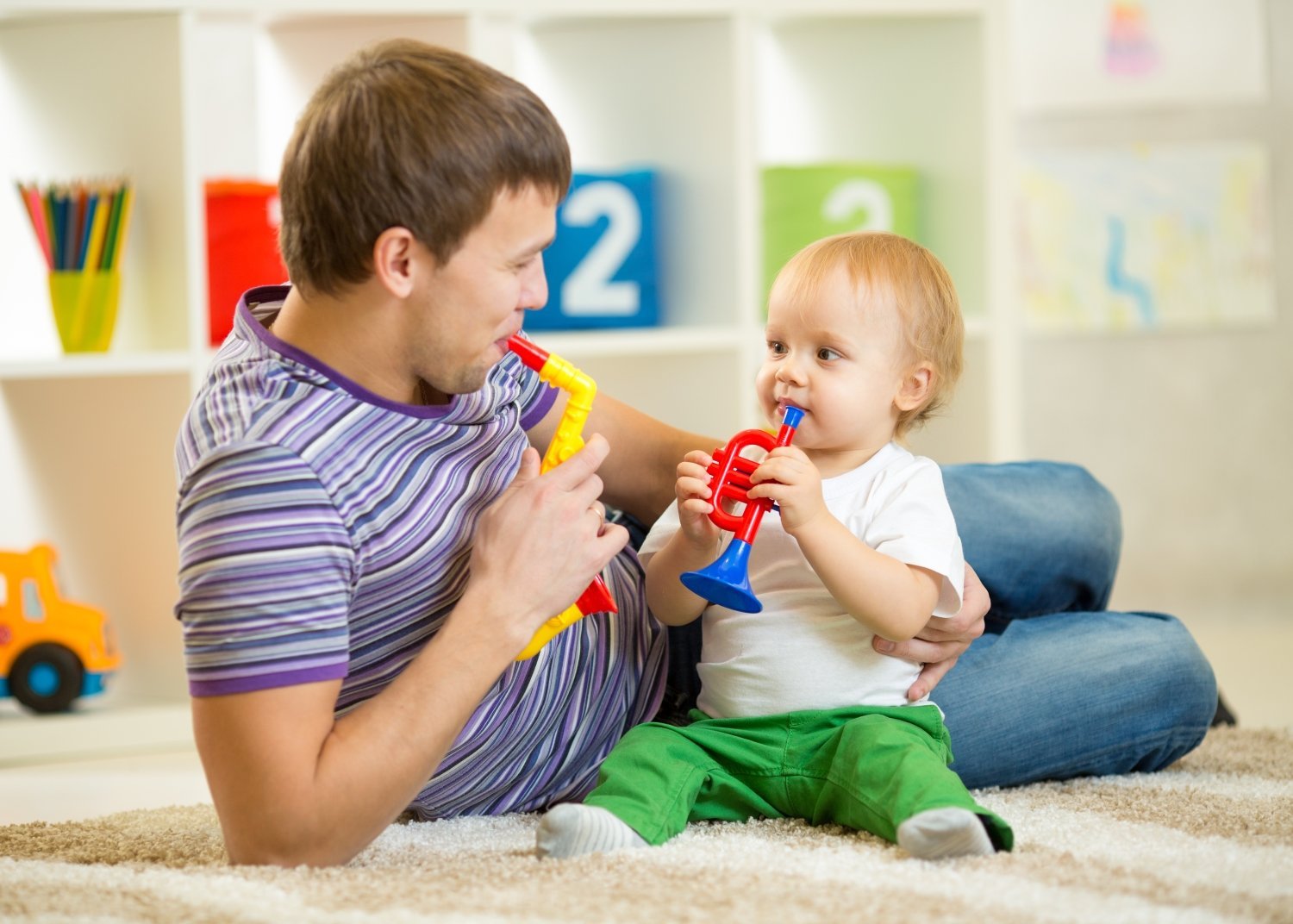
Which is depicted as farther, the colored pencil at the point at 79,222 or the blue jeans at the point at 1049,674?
the colored pencil at the point at 79,222

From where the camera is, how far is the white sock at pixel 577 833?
111 centimetres

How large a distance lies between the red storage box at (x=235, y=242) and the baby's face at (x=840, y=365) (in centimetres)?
100

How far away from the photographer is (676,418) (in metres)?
2.25

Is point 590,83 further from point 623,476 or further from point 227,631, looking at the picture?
point 227,631

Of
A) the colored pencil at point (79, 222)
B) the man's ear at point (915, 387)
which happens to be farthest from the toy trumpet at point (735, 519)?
the colored pencil at point (79, 222)

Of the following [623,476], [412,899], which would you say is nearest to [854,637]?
[623,476]

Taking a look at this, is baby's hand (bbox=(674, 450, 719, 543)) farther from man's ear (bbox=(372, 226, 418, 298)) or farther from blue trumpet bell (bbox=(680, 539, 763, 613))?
man's ear (bbox=(372, 226, 418, 298))

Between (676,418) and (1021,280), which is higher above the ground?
(1021,280)

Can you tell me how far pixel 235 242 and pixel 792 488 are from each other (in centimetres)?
117

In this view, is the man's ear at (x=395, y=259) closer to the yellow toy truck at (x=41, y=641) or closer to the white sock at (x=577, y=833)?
the white sock at (x=577, y=833)

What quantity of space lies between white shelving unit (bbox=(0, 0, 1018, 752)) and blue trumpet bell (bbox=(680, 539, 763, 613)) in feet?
3.05

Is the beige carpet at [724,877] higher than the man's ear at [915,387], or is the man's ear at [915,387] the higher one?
the man's ear at [915,387]

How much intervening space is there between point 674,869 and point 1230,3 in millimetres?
2399

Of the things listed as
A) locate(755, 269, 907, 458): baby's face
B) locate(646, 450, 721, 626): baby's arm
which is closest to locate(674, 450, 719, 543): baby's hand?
locate(646, 450, 721, 626): baby's arm
